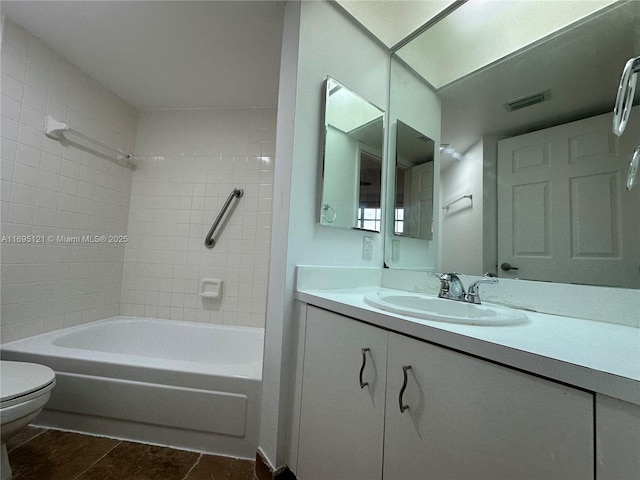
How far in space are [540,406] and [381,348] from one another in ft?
1.15

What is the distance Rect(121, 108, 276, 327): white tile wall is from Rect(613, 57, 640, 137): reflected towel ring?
6.08 ft

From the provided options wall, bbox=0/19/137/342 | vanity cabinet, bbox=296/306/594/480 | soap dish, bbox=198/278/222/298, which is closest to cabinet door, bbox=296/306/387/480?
vanity cabinet, bbox=296/306/594/480

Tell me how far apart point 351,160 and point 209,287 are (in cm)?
151

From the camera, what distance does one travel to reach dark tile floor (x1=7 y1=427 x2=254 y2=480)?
3.67 feet

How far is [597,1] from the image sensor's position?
91 cm

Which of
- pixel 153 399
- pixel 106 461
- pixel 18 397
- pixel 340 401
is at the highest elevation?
pixel 340 401

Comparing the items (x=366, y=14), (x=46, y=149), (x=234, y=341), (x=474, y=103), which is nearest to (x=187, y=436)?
(x=234, y=341)

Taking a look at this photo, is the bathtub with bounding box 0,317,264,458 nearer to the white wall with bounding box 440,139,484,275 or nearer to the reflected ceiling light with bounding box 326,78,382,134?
the white wall with bounding box 440,139,484,275

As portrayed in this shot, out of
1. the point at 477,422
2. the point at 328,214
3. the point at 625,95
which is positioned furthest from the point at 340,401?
the point at 625,95

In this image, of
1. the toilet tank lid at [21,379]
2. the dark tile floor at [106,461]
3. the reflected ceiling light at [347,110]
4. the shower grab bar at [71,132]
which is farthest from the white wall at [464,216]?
the shower grab bar at [71,132]

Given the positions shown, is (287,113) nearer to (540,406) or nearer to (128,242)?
(540,406)

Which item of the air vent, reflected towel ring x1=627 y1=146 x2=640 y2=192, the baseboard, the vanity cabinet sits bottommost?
the baseboard

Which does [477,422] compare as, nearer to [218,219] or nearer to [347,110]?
[347,110]

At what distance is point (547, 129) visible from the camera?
0.97m
